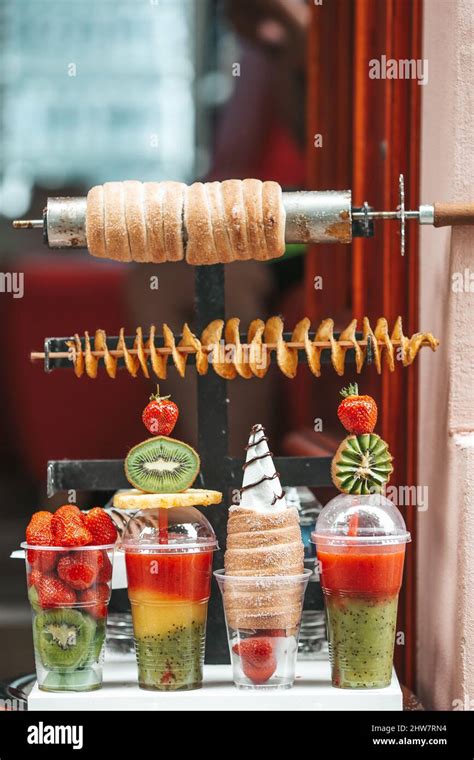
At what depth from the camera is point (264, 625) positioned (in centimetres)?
160

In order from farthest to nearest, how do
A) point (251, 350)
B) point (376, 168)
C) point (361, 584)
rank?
point (376, 168)
point (251, 350)
point (361, 584)

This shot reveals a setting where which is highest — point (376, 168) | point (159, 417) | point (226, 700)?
point (376, 168)

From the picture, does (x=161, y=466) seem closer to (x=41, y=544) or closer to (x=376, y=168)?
(x=41, y=544)

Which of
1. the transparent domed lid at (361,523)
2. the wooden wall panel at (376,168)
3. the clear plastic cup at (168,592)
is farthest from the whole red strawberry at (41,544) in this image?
the wooden wall panel at (376,168)

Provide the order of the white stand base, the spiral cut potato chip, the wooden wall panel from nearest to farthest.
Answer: the white stand base → the spiral cut potato chip → the wooden wall panel

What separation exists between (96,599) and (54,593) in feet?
0.19

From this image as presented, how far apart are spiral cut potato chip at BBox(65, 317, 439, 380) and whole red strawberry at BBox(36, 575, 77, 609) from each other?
0.33m

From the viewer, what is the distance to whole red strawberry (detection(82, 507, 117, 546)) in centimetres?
163

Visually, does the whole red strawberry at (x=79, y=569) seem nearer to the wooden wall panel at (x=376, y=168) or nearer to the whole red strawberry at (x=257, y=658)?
the whole red strawberry at (x=257, y=658)

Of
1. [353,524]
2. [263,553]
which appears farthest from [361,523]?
[263,553]

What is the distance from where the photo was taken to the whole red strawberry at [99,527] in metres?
1.63

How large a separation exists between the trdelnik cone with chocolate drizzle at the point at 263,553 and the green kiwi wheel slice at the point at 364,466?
0.30 ft

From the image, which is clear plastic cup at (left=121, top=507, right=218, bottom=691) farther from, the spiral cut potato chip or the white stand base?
the spiral cut potato chip

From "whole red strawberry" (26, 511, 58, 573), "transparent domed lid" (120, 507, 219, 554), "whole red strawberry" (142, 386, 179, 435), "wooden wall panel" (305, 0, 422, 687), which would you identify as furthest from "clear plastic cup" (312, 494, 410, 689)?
"wooden wall panel" (305, 0, 422, 687)
